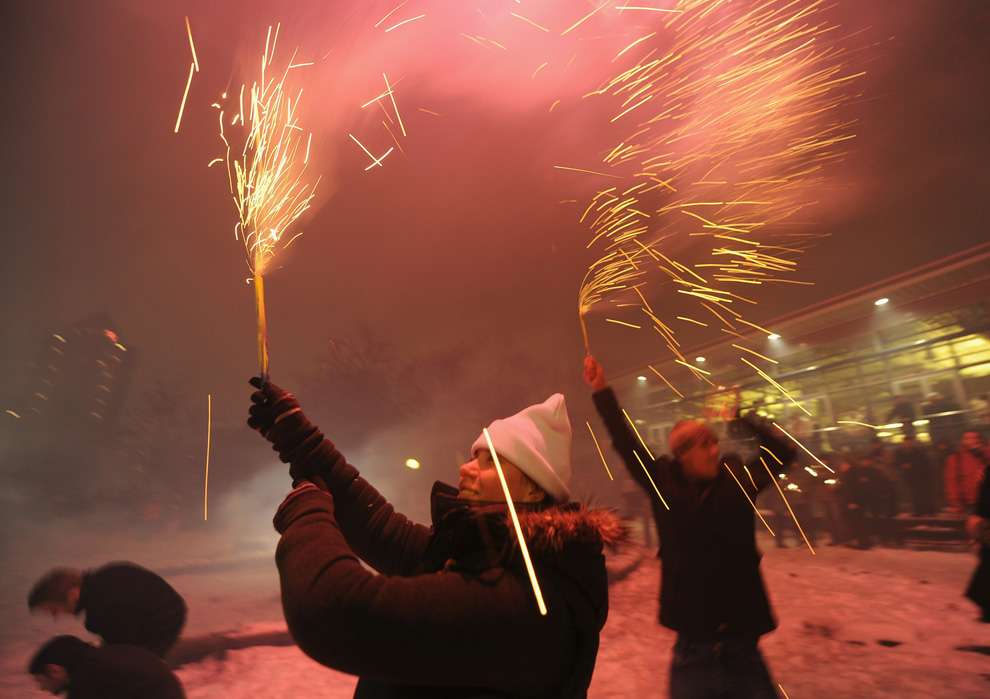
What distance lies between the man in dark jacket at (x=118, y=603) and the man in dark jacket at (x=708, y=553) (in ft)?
6.36

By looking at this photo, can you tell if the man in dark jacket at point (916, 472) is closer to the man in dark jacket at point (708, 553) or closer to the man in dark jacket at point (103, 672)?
the man in dark jacket at point (708, 553)

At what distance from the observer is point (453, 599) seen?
1.64ft

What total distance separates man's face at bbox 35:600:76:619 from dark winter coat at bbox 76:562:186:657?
1.4 inches

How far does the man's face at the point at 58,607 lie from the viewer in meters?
1.94

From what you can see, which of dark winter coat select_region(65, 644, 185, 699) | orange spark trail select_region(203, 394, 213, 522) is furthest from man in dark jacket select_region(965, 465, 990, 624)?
orange spark trail select_region(203, 394, 213, 522)

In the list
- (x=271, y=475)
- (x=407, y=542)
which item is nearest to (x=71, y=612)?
(x=271, y=475)

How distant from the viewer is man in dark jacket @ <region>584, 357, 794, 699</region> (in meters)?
1.29

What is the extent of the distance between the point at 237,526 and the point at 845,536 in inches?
114

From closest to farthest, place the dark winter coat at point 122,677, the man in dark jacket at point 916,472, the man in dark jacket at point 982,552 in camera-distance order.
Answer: the dark winter coat at point 122,677, the man in dark jacket at point 982,552, the man in dark jacket at point 916,472

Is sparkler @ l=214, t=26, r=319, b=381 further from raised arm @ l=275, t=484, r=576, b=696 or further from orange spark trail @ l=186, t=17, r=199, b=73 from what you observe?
raised arm @ l=275, t=484, r=576, b=696

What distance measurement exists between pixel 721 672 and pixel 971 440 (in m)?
1.52

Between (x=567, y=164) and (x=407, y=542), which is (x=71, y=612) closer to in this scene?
(x=407, y=542)

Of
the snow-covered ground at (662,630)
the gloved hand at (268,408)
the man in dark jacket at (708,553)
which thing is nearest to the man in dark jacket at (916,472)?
the snow-covered ground at (662,630)

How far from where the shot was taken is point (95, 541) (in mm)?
2178
